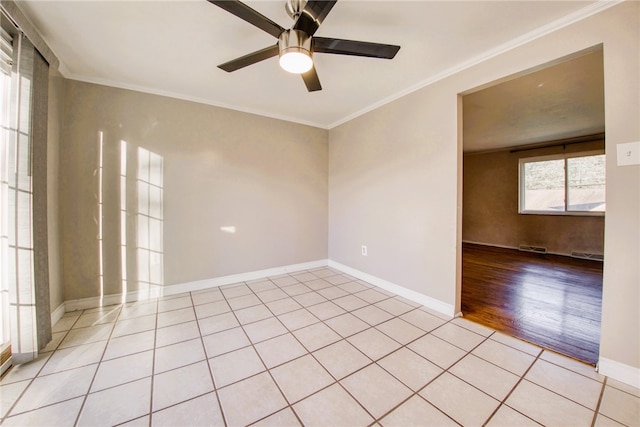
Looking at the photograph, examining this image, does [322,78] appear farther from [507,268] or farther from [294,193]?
[507,268]

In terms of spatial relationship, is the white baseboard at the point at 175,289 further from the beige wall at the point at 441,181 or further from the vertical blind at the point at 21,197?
the beige wall at the point at 441,181

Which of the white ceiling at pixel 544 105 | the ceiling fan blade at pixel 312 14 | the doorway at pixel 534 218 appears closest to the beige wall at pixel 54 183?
the ceiling fan blade at pixel 312 14

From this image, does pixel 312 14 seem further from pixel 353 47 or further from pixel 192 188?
pixel 192 188

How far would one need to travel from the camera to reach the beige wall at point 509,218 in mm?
4762

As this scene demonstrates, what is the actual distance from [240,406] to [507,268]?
4.59 m

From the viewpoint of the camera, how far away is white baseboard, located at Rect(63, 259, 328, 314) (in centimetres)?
241

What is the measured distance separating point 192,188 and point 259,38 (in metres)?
1.85

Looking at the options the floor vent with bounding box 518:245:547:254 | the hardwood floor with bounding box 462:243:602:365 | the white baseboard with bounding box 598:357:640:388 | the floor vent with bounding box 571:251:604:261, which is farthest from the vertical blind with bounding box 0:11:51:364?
the floor vent with bounding box 571:251:604:261

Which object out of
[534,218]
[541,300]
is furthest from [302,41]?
[534,218]

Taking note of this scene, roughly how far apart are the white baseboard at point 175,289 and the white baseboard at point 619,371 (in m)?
3.07

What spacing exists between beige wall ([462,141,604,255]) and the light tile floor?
187 inches

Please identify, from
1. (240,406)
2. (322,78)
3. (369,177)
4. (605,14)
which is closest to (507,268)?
(369,177)

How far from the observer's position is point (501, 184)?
5.88 metres

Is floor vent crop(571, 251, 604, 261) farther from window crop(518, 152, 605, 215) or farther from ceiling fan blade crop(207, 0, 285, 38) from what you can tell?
ceiling fan blade crop(207, 0, 285, 38)
